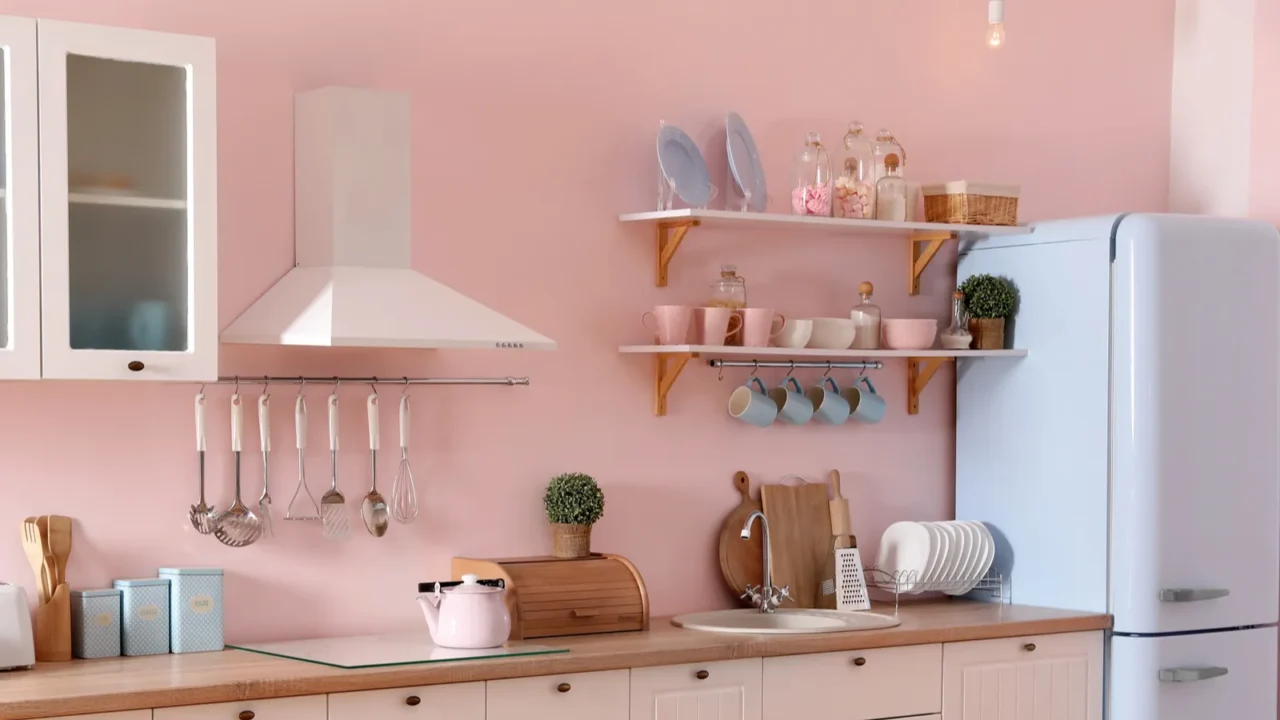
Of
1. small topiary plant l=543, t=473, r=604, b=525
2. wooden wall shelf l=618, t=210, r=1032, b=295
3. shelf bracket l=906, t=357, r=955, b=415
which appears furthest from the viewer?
shelf bracket l=906, t=357, r=955, b=415

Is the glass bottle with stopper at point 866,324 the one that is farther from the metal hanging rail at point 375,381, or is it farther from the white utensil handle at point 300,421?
the white utensil handle at point 300,421

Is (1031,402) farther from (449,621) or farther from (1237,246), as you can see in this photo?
(449,621)

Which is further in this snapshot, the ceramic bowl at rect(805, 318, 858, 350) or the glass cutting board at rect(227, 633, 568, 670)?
the ceramic bowl at rect(805, 318, 858, 350)

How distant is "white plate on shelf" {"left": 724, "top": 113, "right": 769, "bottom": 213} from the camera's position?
3.78 m

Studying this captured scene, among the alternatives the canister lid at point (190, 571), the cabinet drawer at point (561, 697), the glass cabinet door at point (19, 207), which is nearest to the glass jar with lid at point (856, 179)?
the cabinet drawer at point (561, 697)

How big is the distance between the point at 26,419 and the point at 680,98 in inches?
69.0

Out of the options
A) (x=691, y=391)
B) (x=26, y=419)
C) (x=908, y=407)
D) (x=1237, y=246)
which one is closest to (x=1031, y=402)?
(x=908, y=407)

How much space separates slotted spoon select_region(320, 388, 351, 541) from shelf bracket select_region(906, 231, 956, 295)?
1.70 metres

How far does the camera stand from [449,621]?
313 cm

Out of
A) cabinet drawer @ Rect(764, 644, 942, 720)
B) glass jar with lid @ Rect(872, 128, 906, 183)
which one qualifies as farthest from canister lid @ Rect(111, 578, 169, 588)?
glass jar with lid @ Rect(872, 128, 906, 183)

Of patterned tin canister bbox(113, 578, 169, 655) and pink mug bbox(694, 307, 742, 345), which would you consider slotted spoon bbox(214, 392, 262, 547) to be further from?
pink mug bbox(694, 307, 742, 345)

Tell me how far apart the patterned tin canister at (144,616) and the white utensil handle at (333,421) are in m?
0.46

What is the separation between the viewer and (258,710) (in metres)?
2.78

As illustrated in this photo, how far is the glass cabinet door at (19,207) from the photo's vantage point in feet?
8.92
